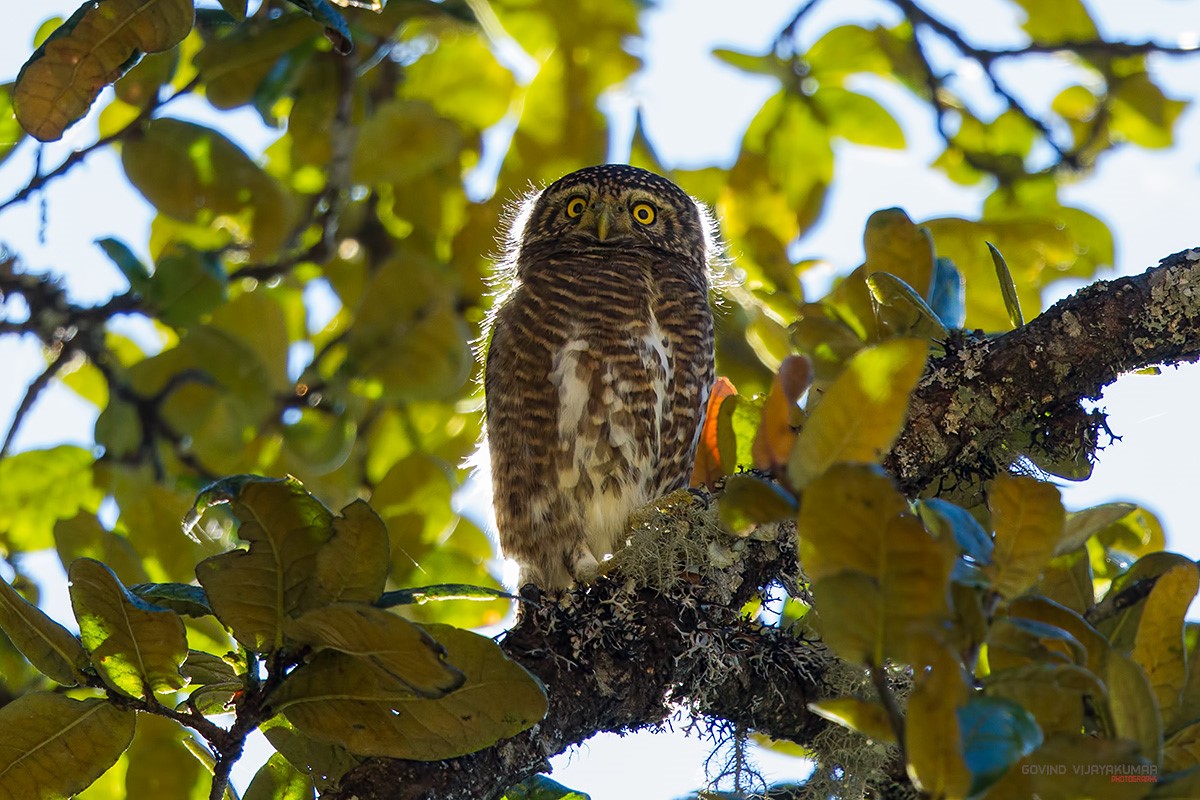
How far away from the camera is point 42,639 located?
1739 millimetres

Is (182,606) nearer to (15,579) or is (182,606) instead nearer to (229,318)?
(15,579)

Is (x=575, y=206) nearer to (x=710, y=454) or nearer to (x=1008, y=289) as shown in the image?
(x=710, y=454)

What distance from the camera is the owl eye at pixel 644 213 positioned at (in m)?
4.14

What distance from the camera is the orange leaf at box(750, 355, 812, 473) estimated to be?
1.34 metres

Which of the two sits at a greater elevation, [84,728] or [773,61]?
[773,61]

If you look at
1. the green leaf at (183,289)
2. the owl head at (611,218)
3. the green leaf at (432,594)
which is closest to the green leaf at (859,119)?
the owl head at (611,218)

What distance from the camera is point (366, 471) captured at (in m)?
4.26

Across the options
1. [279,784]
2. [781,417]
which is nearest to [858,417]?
[781,417]

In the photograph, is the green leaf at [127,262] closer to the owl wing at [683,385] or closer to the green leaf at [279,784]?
the owl wing at [683,385]

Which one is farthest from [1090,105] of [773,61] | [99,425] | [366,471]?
[99,425]

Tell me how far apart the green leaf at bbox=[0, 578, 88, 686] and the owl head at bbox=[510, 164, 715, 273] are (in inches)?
94.3

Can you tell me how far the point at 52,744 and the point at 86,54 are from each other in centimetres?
110

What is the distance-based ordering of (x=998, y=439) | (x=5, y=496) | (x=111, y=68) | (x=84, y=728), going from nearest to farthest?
(x=84, y=728), (x=111, y=68), (x=998, y=439), (x=5, y=496)

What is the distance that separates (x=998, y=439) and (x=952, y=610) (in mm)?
1013
